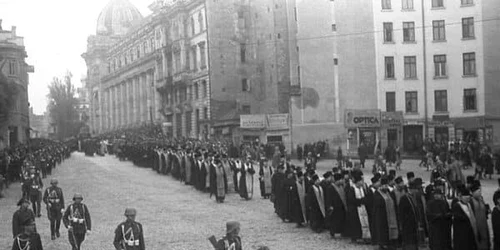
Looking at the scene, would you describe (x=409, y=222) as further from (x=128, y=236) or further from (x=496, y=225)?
(x=128, y=236)

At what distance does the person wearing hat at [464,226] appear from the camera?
484 inches

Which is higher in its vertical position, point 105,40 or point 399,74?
point 105,40

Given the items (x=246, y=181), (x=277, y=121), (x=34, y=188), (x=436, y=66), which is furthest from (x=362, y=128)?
(x=34, y=188)

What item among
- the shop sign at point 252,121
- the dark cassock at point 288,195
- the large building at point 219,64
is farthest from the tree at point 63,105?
the dark cassock at point 288,195

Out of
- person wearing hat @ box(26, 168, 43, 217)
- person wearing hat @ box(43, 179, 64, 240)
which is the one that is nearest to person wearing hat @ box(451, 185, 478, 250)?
person wearing hat @ box(43, 179, 64, 240)

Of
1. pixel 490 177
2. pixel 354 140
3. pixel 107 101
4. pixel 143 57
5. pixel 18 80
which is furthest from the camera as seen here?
pixel 107 101

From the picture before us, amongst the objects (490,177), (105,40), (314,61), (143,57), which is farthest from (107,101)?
(490,177)

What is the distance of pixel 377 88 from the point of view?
50.7 m

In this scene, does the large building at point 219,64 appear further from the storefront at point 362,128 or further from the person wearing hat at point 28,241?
the person wearing hat at point 28,241

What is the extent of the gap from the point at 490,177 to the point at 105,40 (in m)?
111

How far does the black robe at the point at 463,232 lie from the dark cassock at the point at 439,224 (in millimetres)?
635

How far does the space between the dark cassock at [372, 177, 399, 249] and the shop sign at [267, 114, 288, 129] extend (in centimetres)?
3865

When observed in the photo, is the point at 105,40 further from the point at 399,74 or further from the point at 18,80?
the point at 399,74

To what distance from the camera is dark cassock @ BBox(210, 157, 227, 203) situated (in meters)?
25.3
